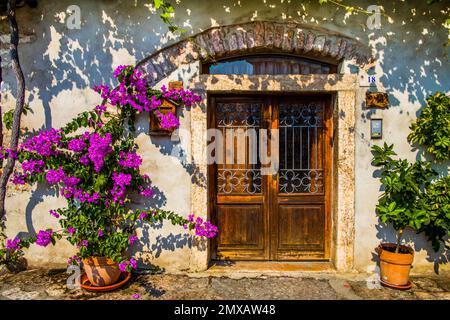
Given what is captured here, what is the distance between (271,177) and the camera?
402 centimetres

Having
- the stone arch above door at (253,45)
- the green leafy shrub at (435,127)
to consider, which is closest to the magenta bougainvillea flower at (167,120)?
the stone arch above door at (253,45)

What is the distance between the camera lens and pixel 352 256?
3779 millimetres

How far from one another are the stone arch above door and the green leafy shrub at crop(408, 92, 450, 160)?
817 millimetres

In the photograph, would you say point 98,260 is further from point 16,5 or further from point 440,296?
point 440,296

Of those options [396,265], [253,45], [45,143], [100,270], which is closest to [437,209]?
[396,265]

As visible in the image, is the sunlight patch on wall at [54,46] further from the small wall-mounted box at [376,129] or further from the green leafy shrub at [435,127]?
the green leafy shrub at [435,127]

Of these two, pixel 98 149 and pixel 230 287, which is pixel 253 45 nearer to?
pixel 98 149

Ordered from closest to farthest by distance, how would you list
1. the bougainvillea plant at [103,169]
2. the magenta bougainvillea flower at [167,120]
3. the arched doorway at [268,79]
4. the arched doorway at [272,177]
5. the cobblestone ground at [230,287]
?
the cobblestone ground at [230,287] < the bougainvillea plant at [103,169] < the magenta bougainvillea flower at [167,120] < the arched doorway at [268,79] < the arched doorway at [272,177]

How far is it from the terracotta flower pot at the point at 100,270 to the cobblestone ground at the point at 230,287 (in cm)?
12

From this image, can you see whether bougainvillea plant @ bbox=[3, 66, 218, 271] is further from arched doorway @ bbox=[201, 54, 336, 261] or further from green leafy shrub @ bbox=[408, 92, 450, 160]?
green leafy shrub @ bbox=[408, 92, 450, 160]

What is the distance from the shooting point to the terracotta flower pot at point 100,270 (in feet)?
11.0

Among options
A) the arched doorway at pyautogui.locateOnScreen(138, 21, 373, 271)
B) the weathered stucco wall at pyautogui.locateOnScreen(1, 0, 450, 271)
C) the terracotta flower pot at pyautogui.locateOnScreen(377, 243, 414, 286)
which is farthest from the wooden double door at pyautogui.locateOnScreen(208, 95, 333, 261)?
the terracotta flower pot at pyautogui.locateOnScreen(377, 243, 414, 286)

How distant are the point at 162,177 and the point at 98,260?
1083 mm

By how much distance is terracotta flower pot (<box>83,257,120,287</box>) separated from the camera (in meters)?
3.34
